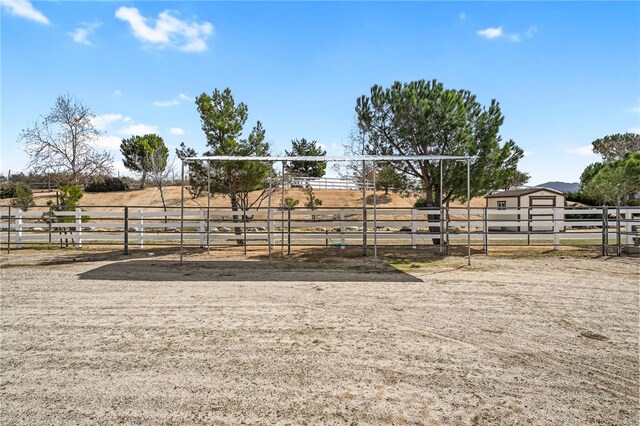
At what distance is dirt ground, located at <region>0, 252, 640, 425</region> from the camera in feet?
8.84

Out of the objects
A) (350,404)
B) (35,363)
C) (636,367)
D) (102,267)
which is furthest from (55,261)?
(636,367)

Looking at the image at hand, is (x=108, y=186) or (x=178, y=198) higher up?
(x=108, y=186)

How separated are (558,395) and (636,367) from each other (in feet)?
3.50

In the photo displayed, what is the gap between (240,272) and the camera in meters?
8.02

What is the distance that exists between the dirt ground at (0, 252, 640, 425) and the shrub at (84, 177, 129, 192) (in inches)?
1267

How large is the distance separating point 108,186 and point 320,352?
37667mm

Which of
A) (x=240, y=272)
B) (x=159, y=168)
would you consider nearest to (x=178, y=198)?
(x=159, y=168)

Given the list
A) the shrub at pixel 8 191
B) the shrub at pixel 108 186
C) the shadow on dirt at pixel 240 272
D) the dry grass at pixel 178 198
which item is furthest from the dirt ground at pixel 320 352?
the shrub at pixel 108 186

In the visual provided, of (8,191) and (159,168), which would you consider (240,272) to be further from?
(8,191)

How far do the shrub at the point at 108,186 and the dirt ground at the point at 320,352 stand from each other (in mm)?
32191

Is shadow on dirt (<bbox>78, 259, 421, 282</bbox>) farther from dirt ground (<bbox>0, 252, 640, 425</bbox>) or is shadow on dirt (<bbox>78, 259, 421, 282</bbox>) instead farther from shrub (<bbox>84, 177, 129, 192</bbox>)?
shrub (<bbox>84, 177, 129, 192</bbox>)

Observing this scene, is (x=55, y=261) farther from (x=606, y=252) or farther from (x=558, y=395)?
(x=606, y=252)

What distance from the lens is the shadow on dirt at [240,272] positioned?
7316mm

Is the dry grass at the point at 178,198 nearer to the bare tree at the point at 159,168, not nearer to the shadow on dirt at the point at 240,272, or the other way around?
the bare tree at the point at 159,168
